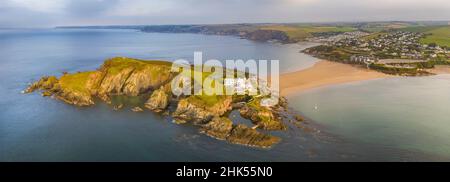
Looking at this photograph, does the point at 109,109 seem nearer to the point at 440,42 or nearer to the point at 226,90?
the point at 226,90

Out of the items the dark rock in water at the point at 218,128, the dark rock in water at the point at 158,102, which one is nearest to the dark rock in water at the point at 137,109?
the dark rock in water at the point at 158,102

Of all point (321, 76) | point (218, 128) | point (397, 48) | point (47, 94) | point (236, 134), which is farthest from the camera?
point (397, 48)

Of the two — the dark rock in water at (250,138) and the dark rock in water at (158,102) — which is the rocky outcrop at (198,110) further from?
the dark rock in water at (250,138)

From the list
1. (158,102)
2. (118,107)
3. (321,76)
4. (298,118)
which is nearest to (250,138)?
(298,118)

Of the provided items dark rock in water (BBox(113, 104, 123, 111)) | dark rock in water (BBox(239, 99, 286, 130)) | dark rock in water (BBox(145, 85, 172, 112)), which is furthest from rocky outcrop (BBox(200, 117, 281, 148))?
dark rock in water (BBox(113, 104, 123, 111))

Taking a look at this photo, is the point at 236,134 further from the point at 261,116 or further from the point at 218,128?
the point at 261,116
